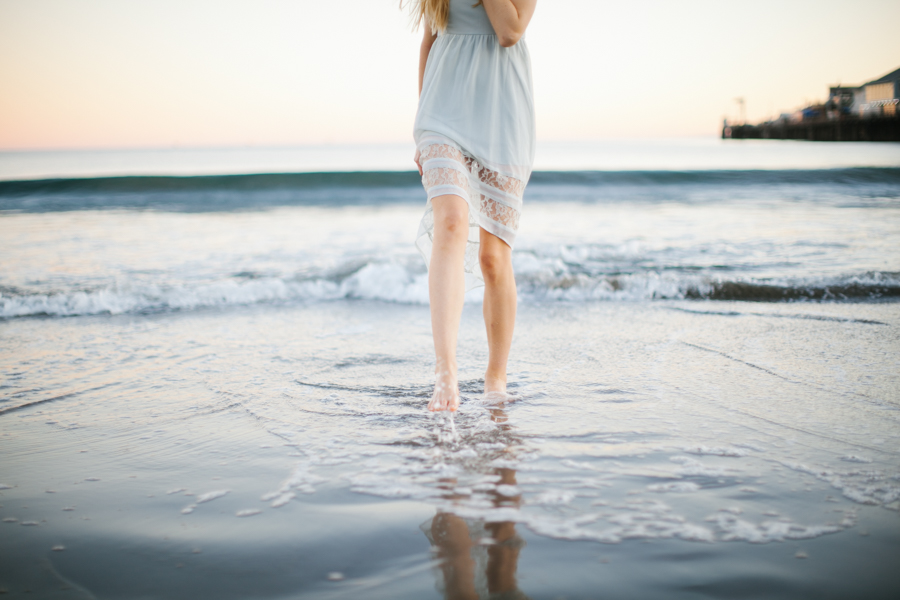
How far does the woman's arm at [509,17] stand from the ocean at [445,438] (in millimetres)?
1145

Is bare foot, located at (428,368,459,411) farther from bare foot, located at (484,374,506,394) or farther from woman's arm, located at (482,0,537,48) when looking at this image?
woman's arm, located at (482,0,537,48)

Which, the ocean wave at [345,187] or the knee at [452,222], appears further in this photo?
the ocean wave at [345,187]

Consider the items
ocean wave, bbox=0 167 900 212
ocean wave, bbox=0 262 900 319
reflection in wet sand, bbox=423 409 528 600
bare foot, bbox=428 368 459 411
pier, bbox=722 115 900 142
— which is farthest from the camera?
pier, bbox=722 115 900 142

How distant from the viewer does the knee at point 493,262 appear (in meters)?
1.90

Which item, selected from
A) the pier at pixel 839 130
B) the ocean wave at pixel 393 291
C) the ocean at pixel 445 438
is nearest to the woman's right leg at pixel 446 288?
the ocean at pixel 445 438

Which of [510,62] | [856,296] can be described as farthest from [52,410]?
[856,296]

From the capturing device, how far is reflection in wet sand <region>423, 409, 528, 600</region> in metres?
0.90

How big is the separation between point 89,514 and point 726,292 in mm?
3558

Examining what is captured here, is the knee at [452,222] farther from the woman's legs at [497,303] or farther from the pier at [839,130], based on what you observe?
the pier at [839,130]

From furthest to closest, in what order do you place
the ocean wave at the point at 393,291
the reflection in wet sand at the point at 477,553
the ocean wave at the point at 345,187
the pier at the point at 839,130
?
the pier at the point at 839,130
the ocean wave at the point at 345,187
the ocean wave at the point at 393,291
the reflection in wet sand at the point at 477,553

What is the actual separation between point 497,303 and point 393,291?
1.99 m

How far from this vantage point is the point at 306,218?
8.69m

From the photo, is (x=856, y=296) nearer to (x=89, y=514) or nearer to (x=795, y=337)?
(x=795, y=337)

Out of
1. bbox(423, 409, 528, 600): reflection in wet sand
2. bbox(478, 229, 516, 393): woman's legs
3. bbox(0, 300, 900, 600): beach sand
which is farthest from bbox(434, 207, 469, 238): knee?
bbox(423, 409, 528, 600): reflection in wet sand
